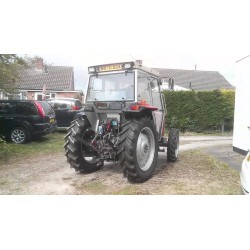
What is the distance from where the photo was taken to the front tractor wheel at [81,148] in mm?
4332

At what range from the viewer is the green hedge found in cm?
828

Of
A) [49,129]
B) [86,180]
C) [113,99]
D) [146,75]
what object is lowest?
[86,180]

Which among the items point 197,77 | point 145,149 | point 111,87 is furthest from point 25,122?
point 197,77

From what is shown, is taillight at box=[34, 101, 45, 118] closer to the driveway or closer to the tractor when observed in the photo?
the driveway

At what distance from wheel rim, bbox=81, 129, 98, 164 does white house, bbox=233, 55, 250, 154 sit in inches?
113

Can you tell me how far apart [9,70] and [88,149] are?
2366 mm

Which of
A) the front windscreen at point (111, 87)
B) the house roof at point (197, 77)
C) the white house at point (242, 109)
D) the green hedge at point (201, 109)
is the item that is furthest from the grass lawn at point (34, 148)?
the white house at point (242, 109)

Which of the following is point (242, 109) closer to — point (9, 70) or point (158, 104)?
point (158, 104)

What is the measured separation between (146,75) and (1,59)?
2.64m

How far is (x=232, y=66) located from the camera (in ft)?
16.7

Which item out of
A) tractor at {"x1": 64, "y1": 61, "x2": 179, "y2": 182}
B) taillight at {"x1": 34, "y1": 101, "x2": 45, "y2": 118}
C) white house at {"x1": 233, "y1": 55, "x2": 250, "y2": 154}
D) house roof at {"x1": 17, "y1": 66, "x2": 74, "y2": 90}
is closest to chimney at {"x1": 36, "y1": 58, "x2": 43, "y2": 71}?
house roof at {"x1": 17, "y1": 66, "x2": 74, "y2": 90}
